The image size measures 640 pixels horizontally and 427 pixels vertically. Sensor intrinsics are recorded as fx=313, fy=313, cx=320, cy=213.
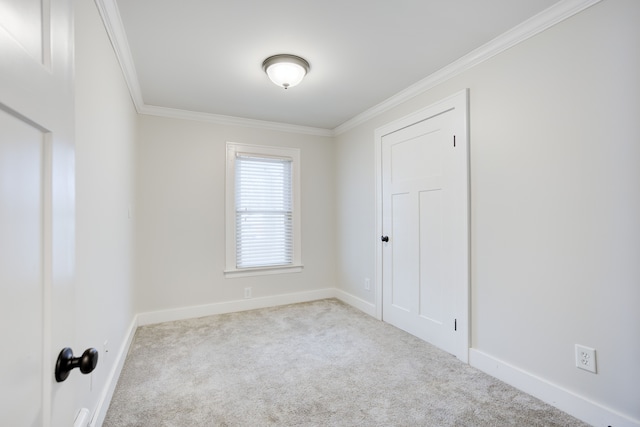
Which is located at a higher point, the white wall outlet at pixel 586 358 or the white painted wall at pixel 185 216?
the white painted wall at pixel 185 216

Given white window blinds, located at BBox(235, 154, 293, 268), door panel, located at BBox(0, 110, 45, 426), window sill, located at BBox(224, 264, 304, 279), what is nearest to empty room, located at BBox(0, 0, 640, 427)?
door panel, located at BBox(0, 110, 45, 426)

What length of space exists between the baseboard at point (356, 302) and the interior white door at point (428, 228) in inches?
9.2

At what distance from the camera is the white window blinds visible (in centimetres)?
389

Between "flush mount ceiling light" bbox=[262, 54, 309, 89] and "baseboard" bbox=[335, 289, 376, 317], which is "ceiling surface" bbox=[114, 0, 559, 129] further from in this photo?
"baseboard" bbox=[335, 289, 376, 317]

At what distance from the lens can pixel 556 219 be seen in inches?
74.6

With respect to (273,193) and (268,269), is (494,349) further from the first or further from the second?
(273,193)

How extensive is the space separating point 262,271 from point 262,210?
0.78 m

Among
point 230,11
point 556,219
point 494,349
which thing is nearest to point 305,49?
point 230,11

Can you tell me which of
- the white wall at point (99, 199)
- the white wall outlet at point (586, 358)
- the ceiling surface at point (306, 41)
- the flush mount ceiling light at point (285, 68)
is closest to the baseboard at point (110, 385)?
the white wall at point (99, 199)

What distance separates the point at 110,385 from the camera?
6.45 ft

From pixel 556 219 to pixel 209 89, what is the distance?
299cm

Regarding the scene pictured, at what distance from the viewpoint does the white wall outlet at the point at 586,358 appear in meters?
1.72

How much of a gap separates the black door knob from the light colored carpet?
1.34 meters

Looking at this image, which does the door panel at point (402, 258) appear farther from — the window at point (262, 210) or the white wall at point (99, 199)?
the white wall at point (99, 199)
